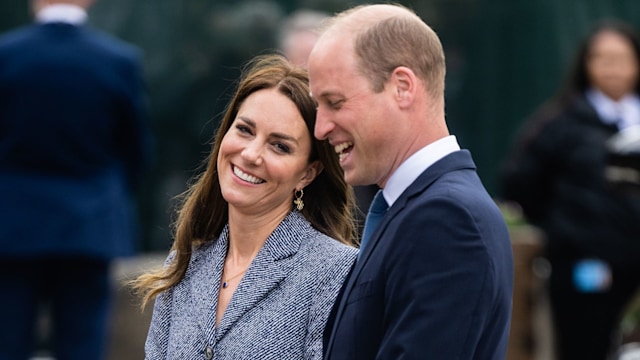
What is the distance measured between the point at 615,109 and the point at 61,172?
3004mm

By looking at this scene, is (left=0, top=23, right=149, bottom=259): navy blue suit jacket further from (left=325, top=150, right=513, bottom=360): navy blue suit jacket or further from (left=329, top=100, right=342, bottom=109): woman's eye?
(left=325, top=150, right=513, bottom=360): navy blue suit jacket

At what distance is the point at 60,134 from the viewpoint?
603 cm

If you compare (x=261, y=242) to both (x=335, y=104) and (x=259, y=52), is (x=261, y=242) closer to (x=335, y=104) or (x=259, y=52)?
(x=335, y=104)

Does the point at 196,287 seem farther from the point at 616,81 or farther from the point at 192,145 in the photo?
the point at 192,145

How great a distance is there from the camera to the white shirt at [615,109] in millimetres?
7117

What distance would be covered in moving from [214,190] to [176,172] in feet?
15.7

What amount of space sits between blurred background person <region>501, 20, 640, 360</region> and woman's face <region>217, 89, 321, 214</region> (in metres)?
3.77

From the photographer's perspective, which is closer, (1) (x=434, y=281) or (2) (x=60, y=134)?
(1) (x=434, y=281)

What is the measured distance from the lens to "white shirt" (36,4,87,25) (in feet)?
20.3

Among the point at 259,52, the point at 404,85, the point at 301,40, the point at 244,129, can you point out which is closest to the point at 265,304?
the point at 244,129

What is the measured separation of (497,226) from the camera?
2748 millimetres

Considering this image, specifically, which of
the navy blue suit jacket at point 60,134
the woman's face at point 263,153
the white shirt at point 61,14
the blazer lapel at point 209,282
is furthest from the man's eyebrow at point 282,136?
the white shirt at point 61,14

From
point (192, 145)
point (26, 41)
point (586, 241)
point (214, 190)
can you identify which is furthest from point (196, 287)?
point (192, 145)

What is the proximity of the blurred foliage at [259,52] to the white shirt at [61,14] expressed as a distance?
1883mm
